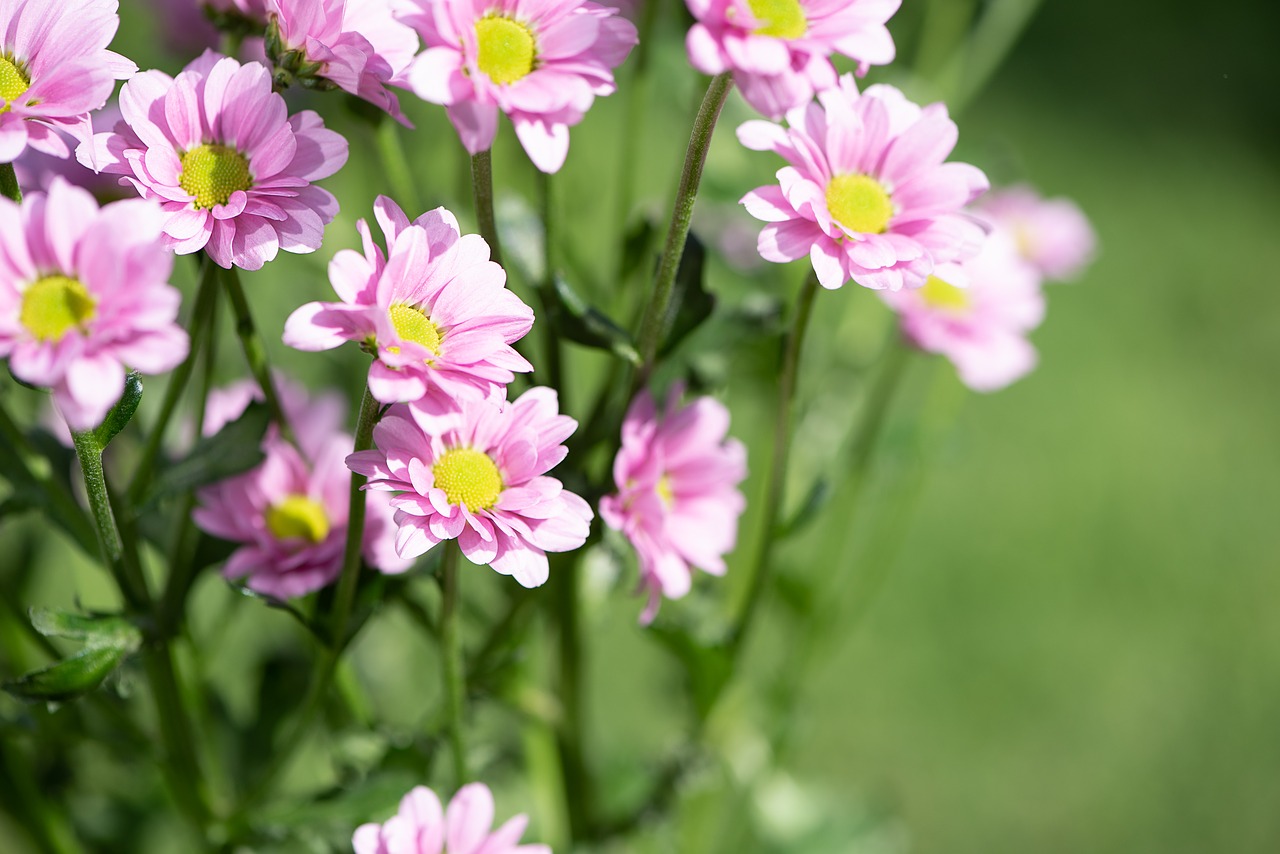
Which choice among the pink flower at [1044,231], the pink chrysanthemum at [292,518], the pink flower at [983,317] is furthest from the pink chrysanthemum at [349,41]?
the pink flower at [1044,231]

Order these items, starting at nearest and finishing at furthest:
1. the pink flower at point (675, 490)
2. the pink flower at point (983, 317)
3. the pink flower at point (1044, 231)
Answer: the pink flower at point (675, 490), the pink flower at point (983, 317), the pink flower at point (1044, 231)

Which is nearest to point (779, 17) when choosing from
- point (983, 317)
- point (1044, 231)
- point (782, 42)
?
point (782, 42)

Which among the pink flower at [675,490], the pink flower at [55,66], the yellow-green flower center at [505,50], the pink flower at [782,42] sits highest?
the pink flower at [782,42]

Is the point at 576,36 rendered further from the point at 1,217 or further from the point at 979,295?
the point at 979,295

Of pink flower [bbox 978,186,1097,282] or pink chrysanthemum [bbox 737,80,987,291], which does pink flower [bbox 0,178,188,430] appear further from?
pink flower [bbox 978,186,1097,282]

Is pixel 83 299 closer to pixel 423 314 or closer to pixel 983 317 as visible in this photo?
pixel 423 314

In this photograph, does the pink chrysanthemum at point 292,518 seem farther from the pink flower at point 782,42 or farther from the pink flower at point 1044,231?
the pink flower at point 1044,231


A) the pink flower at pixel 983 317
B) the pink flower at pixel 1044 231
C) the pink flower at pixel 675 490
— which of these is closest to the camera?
the pink flower at pixel 675 490
